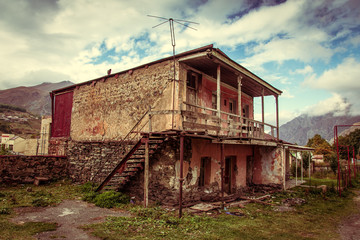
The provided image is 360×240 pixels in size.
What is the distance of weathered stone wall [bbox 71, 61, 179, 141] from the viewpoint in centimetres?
1116

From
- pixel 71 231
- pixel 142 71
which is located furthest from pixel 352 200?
pixel 71 231

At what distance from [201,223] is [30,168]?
428 inches

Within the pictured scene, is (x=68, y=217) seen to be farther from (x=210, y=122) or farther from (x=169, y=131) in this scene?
(x=210, y=122)

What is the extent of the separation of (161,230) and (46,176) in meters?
10.4

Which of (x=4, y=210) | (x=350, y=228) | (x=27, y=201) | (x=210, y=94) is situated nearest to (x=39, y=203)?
(x=27, y=201)

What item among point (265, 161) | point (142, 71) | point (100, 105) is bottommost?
point (265, 161)

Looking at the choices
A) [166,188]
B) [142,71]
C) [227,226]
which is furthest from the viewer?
[142,71]

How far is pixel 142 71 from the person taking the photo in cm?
1205

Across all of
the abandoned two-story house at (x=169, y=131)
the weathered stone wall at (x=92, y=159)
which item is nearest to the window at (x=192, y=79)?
the abandoned two-story house at (x=169, y=131)

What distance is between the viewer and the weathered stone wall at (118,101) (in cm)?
1116

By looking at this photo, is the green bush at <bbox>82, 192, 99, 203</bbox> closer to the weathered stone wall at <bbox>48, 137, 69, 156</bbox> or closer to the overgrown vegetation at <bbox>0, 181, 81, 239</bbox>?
the overgrown vegetation at <bbox>0, 181, 81, 239</bbox>

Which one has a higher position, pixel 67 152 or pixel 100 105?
pixel 100 105

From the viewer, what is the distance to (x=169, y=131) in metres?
9.10

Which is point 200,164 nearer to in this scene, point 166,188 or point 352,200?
point 166,188
